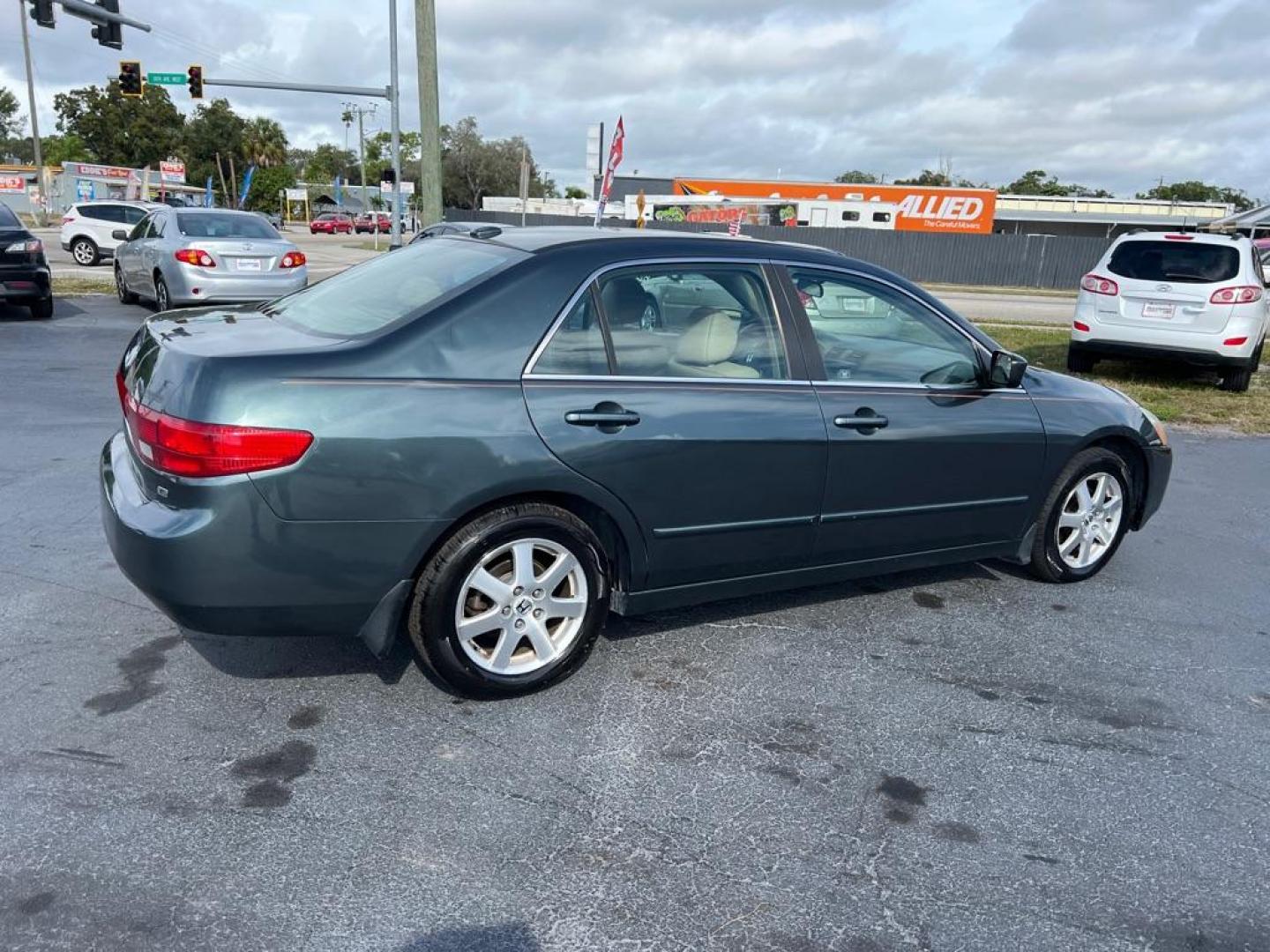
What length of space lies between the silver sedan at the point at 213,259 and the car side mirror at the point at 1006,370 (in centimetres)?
959

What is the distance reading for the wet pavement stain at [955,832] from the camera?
2951 mm

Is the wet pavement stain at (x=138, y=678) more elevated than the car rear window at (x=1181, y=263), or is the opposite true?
the car rear window at (x=1181, y=263)

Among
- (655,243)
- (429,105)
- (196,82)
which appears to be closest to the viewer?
(655,243)

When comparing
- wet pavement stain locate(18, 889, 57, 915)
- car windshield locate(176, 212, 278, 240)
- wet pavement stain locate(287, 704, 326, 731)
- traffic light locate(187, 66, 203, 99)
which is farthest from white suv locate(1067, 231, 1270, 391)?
traffic light locate(187, 66, 203, 99)

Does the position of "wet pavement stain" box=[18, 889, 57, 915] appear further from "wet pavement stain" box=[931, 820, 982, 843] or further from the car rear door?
the car rear door

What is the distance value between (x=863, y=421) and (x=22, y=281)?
12292 mm

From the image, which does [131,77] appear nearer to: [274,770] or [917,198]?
[274,770]

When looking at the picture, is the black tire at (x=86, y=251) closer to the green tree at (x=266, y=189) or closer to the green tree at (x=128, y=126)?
the green tree at (x=266, y=189)

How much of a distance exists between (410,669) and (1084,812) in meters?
2.38

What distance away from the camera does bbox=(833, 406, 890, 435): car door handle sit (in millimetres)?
4012

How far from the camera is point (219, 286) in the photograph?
12.4 meters

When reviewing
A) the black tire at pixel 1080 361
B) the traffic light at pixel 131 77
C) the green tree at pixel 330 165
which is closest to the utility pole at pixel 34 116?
the traffic light at pixel 131 77

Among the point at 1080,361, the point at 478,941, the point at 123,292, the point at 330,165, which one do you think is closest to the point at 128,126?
the point at 330,165

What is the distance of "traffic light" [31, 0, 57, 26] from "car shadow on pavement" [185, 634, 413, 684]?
21.1 m
